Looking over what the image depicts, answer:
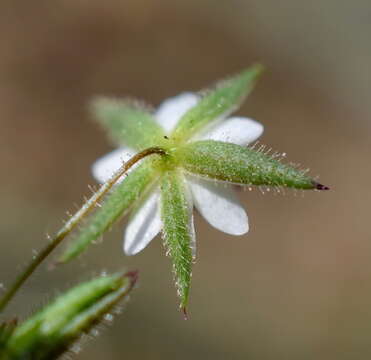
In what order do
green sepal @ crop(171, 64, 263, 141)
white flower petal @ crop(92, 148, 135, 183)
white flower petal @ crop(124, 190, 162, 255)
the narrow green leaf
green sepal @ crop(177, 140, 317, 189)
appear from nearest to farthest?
green sepal @ crop(177, 140, 317, 189), white flower petal @ crop(124, 190, 162, 255), green sepal @ crop(171, 64, 263, 141), the narrow green leaf, white flower petal @ crop(92, 148, 135, 183)

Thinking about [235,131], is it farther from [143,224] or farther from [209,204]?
[143,224]

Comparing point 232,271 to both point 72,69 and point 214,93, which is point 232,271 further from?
point 214,93

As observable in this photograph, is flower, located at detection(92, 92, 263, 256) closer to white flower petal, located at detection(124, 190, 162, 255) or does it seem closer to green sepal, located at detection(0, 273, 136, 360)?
white flower petal, located at detection(124, 190, 162, 255)

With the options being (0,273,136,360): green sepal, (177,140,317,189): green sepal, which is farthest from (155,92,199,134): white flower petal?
(0,273,136,360): green sepal

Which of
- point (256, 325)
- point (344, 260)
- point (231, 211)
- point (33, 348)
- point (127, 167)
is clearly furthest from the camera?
point (344, 260)

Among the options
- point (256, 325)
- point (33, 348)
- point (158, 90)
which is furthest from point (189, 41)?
point (33, 348)

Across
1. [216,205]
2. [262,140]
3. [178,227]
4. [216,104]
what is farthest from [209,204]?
[262,140]
